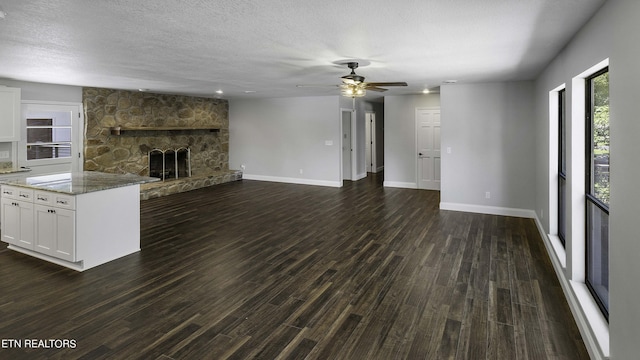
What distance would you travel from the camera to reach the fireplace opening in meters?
8.88

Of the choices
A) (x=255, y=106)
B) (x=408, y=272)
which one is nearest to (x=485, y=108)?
(x=408, y=272)

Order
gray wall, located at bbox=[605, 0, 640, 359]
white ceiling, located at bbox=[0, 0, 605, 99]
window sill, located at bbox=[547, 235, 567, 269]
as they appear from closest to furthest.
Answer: gray wall, located at bbox=[605, 0, 640, 359] < white ceiling, located at bbox=[0, 0, 605, 99] < window sill, located at bbox=[547, 235, 567, 269]

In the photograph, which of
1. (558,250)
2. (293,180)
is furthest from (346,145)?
(558,250)

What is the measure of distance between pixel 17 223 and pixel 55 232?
840mm

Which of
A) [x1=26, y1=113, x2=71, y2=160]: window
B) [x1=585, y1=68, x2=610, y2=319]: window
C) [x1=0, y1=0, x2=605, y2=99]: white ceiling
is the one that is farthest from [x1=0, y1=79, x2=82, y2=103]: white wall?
[x1=585, y1=68, x2=610, y2=319]: window

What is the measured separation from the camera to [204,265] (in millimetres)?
4160

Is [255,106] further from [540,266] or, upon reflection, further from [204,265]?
[540,266]

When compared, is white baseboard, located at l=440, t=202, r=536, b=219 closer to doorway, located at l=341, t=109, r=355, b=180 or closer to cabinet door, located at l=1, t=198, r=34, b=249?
doorway, located at l=341, t=109, r=355, b=180

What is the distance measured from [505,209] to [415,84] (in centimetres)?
268

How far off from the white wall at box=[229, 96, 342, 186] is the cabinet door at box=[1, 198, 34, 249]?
6.32m

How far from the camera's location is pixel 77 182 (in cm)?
450

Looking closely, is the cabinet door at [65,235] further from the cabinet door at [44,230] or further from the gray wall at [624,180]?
the gray wall at [624,180]

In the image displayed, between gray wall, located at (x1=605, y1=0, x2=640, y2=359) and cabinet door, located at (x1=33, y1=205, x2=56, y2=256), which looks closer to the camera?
gray wall, located at (x1=605, y1=0, x2=640, y2=359)

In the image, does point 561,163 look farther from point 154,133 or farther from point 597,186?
point 154,133
